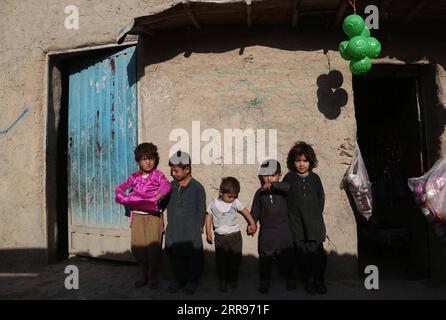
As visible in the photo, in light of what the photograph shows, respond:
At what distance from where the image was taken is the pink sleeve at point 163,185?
11.6 ft

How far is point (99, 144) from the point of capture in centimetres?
437

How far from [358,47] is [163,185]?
2.24 metres

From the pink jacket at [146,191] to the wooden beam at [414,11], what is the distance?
294 centimetres

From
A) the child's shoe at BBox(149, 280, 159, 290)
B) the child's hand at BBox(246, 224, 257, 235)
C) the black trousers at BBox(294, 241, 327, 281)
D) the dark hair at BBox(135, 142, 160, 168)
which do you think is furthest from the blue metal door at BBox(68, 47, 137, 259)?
the black trousers at BBox(294, 241, 327, 281)

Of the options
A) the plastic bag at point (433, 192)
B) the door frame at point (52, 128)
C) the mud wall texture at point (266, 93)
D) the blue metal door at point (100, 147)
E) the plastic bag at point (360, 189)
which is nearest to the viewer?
the plastic bag at point (433, 192)

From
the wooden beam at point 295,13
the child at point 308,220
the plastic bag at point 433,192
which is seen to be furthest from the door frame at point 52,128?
the plastic bag at point 433,192

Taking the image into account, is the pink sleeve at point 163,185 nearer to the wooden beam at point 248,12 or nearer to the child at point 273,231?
the child at point 273,231

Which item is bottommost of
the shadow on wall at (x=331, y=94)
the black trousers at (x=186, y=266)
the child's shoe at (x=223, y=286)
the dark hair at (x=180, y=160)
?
the child's shoe at (x=223, y=286)

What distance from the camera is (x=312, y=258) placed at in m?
3.47

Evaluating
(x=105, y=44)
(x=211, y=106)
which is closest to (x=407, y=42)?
(x=211, y=106)

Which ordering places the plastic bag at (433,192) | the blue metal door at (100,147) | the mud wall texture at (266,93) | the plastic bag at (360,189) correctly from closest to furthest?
1. the plastic bag at (433,192)
2. the plastic bag at (360,189)
3. the mud wall texture at (266,93)
4. the blue metal door at (100,147)

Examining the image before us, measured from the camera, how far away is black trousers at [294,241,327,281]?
347 centimetres

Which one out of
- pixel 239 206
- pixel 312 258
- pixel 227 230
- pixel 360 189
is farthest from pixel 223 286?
pixel 360 189
